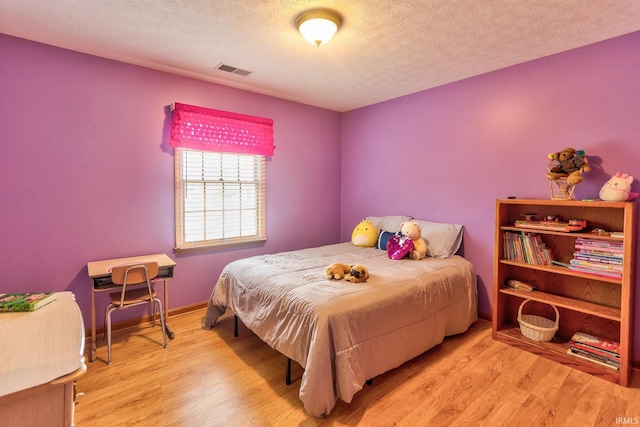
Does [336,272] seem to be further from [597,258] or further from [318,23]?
[597,258]

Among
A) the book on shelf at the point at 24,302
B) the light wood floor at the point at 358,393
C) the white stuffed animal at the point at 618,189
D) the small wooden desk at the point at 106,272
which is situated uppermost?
the white stuffed animal at the point at 618,189

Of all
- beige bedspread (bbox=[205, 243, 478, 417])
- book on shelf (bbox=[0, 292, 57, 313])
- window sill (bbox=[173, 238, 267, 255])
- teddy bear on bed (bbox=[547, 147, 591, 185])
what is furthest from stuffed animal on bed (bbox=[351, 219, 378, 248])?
book on shelf (bbox=[0, 292, 57, 313])

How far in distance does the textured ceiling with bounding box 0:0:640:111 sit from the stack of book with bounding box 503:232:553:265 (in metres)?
1.57

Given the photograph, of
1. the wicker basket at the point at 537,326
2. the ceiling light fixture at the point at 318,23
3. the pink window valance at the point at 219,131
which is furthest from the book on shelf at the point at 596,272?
the pink window valance at the point at 219,131

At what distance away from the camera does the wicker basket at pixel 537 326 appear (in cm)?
251

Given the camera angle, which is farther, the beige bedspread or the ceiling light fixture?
the ceiling light fixture

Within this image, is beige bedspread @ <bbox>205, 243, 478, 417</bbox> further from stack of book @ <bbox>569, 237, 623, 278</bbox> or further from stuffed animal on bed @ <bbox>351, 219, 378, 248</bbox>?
stack of book @ <bbox>569, 237, 623, 278</bbox>

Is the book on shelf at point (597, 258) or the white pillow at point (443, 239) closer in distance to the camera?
the book on shelf at point (597, 258)

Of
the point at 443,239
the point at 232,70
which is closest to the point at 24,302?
the point at 232,70

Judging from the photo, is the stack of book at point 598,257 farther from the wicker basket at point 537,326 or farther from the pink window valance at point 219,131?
the pink window valance at point 219,131

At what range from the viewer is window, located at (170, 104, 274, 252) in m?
3.12

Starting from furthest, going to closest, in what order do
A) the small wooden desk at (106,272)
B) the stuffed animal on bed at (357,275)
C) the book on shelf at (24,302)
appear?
the small wooden desk at (106,272)
the stuffed animal on bed at (357,275)
the book on shelf at (24,302)

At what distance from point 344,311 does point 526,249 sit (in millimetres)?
1809

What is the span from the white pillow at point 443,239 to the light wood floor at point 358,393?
0.89m
